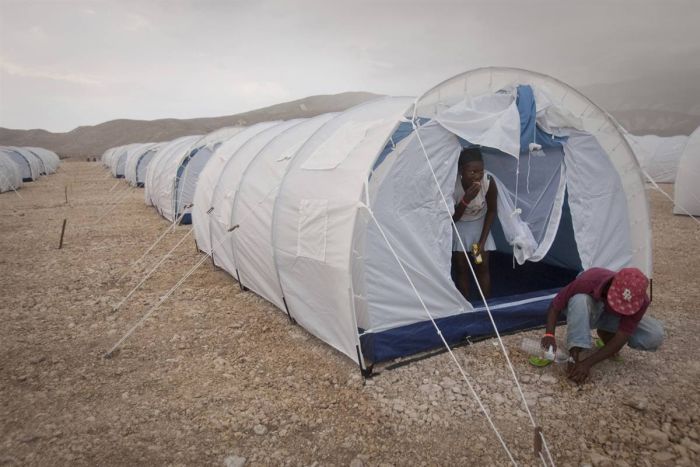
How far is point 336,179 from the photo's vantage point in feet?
16.5

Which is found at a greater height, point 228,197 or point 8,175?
point 228,197

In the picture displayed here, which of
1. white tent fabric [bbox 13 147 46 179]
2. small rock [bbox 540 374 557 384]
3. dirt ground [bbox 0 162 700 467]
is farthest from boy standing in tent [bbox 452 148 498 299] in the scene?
white tent fabric [bbox 13 147 46 179]

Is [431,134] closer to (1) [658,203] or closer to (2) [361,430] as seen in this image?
(2) [361,430]

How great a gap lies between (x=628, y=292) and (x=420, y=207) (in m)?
2.24

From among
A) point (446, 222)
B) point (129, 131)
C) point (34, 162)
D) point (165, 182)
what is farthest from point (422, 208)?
point (129, 131)

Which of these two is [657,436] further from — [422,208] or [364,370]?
[422,208]

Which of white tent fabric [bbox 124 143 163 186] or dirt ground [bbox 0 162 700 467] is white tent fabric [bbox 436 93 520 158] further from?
white tent fabric [bbox 124 143 163 186]

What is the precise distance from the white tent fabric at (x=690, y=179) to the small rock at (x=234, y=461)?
48.7ft

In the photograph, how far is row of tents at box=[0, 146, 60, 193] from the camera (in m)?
23.6

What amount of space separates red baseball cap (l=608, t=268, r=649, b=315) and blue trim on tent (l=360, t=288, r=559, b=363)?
1499mm

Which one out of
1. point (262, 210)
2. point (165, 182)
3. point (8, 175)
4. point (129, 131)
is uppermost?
point (129, 131)

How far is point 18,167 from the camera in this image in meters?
26.7

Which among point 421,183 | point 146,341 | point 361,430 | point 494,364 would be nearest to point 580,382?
point 494,364

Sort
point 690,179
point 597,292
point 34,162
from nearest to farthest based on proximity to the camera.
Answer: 1. point 597,292
2. point 690,179
3. point 34,162
